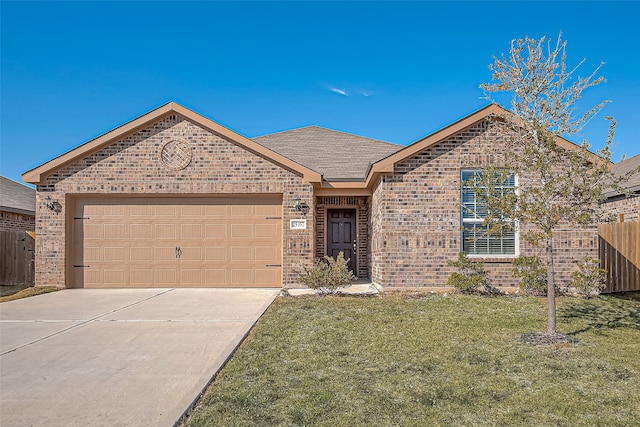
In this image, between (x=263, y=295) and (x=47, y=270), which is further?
(x=47, y=270)

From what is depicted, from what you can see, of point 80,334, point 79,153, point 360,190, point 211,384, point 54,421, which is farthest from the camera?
point 360,190

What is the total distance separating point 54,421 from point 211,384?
55.7 inches

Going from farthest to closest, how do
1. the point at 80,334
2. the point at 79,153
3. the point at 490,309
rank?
1. the point at 79,153
2. the point at 490,309
3. the point at 80,334

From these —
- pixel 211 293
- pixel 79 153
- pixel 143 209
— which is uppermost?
pixel 79 153

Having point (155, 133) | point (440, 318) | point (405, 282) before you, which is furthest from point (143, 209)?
point (440, 318)

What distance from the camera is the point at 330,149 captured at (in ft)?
53.7

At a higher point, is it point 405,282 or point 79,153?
point 79,153

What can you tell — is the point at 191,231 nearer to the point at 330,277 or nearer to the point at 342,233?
the point at 330,277

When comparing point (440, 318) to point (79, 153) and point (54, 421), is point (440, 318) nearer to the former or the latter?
point (54, 421)

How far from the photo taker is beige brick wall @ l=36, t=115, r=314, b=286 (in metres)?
12.4

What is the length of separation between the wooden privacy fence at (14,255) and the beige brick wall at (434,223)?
35.7 ft

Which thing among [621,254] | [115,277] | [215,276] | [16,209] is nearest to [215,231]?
[215,276]

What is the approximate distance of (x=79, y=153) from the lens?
12.3 metres

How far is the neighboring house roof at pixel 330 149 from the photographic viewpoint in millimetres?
13781
